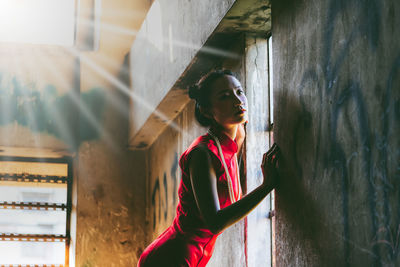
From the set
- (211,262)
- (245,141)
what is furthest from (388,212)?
(211,262)

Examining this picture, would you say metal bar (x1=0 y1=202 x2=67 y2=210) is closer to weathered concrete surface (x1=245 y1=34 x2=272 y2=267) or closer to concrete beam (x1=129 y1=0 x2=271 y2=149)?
concrete beam (x1=129 y1=0 x2=271 y2=149)

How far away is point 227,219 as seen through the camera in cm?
222

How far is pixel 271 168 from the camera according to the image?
238 centimetres

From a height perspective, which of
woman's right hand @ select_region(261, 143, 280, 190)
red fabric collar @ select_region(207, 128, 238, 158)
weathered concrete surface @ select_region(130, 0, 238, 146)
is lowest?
woman's right hand @ select_region(261, 143, 280, 190)

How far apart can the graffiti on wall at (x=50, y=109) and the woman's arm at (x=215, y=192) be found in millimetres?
4919

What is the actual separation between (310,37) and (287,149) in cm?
53

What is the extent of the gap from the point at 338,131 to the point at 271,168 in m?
0.54

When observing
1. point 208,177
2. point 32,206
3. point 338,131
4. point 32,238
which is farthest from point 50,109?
point 338,131

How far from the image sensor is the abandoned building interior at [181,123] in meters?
1.71

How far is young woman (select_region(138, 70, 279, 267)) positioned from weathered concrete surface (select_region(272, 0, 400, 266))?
22 cm

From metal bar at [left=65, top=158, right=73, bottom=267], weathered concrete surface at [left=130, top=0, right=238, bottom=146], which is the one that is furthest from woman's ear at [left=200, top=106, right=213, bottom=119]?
metal bar at [left=65, top=158, right=73, bottom=267]

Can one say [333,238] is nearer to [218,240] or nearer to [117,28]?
[218,240]

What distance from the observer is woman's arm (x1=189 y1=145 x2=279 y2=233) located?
7.30 ft

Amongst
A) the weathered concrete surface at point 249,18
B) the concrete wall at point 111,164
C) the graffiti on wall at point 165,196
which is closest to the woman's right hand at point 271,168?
the weathered concrete surface at point 249,18
